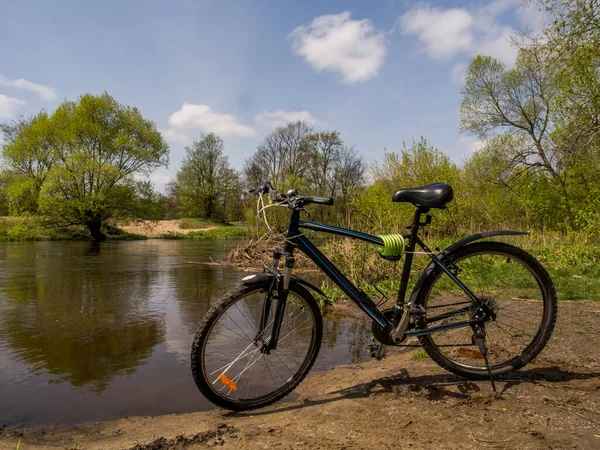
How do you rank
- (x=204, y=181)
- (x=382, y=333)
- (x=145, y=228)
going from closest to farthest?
(x=382, y=333) < (x=145, y=228) < (x=204, y=181)

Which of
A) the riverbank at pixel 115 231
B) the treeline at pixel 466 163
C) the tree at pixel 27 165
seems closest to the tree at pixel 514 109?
the treeline at pixel 466 163

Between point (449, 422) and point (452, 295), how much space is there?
3.31 feet

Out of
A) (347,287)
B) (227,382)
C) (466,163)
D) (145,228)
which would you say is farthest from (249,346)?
(145,228)

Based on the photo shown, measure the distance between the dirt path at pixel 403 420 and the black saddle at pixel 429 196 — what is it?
4.17ft

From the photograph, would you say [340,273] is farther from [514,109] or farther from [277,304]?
[514,109]

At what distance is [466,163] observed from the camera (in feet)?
68.9

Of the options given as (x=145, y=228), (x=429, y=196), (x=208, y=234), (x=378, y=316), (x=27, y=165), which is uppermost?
(x=27, y=165)

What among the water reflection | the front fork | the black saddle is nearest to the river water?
the water reflection

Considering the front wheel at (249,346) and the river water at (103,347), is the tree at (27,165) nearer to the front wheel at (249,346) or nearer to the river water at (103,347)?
the river water at (103,347)

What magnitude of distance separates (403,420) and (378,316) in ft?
2.43

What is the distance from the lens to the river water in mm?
2746

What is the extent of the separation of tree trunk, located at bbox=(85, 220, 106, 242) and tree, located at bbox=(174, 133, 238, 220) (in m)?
20.4

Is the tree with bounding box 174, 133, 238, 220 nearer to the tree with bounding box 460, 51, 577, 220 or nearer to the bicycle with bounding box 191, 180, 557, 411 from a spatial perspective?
the tree with bounding box 460, 51, 577, 220

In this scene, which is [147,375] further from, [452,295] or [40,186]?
[40,186]
